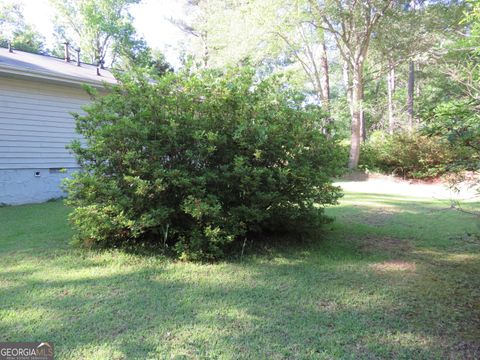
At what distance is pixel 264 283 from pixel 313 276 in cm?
56

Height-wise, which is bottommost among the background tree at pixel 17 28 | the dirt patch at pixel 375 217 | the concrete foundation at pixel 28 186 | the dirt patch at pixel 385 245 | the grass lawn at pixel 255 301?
the grass lawn at pixel 255 301

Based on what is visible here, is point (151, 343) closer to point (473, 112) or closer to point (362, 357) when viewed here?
point (362, 357)

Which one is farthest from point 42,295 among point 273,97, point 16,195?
point 16,195

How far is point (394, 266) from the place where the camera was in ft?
12.6

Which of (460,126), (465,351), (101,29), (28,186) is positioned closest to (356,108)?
(28,186)

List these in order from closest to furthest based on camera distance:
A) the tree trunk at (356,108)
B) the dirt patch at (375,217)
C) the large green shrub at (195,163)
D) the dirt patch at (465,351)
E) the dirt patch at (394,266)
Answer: the dirt patch at (465,351)
the dirt patch at (394,266)
the large green shrub at (195,163)
the dirt patch at (375,217)
the tree trunk at (356,108)

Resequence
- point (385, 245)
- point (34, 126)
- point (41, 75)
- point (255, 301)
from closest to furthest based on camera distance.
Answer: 1. point (255, 301)
2. point (385, 245)
3. point (41, 75)
4. point (34, 126)

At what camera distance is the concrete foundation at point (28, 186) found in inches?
305

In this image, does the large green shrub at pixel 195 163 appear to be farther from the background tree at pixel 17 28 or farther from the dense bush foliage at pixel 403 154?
the background tree at pixel 17 28

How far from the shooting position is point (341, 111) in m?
14.8

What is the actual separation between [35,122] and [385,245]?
816 centimetres

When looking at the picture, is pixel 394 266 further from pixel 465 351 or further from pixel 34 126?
pixel 34 126

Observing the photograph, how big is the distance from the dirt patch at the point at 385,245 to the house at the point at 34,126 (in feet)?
21.3

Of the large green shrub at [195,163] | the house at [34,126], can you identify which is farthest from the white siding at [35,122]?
the large green shrub at [195,163]
